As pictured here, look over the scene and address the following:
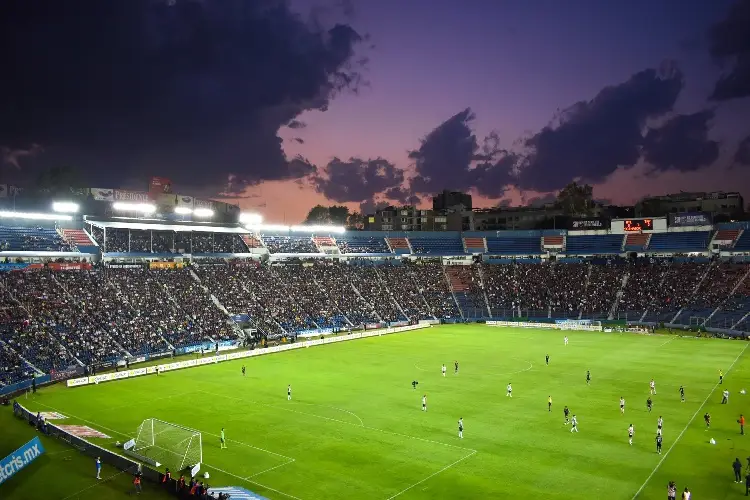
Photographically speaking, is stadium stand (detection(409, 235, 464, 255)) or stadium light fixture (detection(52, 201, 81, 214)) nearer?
stadium light fixture (detection(52, 201, 81, 214))

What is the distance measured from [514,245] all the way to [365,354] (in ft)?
201

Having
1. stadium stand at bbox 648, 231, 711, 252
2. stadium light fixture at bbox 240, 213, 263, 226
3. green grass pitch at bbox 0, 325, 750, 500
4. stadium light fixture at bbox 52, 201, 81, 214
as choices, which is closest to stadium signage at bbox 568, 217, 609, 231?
stadium stand at bbox 648, 231, 711, 252

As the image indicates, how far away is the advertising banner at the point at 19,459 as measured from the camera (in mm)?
26016

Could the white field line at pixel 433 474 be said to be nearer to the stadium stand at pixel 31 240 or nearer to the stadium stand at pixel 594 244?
the stadium stand at pixel 31 240

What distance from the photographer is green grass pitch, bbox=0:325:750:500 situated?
26.3 m

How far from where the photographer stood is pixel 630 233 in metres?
106

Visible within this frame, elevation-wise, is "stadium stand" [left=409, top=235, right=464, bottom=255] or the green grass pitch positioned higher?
"stadium stand" [left=409, top=235, right=464, bottom=255]

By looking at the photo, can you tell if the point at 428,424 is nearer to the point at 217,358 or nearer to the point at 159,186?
the point at 217,358

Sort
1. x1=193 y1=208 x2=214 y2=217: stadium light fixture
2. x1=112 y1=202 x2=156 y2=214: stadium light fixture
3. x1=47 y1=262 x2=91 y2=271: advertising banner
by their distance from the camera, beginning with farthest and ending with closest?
x1=193 y1=208 x2=214 y2=217: stadium light fixture → x1=112 y1=202 x2=156 y2=214: stadium light fixture → x1=47 y1=262 x2=91 y2=271: advertising banner

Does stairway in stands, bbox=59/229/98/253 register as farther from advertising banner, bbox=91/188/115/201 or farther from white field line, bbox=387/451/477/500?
white field line, bbox=387/451/477/500

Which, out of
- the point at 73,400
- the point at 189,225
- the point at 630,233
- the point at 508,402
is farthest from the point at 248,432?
the point at 630,233

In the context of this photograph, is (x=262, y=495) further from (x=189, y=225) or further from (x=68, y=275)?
(x=189, y=225)

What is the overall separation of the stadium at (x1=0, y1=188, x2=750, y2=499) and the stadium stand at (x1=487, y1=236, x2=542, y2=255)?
0.57 meters

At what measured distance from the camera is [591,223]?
109 m
